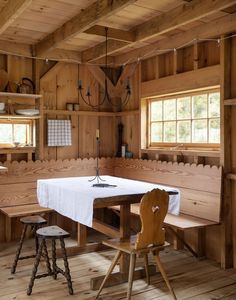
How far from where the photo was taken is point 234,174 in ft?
12.1

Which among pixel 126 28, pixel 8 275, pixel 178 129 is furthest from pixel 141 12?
pixel 8 275

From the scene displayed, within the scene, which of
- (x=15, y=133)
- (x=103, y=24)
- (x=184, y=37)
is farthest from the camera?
(x=15, y=133)

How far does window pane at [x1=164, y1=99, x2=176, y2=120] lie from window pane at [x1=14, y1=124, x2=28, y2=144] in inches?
75.8

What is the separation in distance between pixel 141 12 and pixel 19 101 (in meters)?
2.05

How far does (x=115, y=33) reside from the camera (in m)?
4.03

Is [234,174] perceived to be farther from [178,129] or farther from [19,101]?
[19,101]

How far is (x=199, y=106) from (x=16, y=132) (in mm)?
2443

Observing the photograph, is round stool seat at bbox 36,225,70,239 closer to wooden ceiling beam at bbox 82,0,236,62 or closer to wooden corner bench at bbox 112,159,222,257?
wooden corner bench at bbox 112,159,222,257

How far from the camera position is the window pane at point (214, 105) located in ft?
13.3

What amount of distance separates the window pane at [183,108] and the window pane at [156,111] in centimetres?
36

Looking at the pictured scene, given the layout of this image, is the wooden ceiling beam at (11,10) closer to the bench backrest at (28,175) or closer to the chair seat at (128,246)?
the bench backrest at (28,175)

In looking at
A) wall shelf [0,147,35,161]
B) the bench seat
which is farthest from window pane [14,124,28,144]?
the bench seat

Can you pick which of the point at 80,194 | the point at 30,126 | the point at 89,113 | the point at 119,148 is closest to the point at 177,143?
the point at 119,148

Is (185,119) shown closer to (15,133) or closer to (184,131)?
(184,131)
